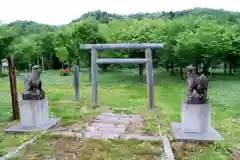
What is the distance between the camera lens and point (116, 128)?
281 inches

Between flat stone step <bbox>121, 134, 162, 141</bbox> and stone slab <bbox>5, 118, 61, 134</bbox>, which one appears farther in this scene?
stone slab <bbox>5, 118, 61, 134</bbox>

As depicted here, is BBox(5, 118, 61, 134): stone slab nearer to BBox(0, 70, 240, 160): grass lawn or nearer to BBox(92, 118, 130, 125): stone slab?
BBox(0, 70, 240, 160): grass lawn

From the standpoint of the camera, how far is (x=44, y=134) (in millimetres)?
6453

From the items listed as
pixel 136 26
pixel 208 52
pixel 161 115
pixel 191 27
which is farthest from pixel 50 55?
pixel 161 115

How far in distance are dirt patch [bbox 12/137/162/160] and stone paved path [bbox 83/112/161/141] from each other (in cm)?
35

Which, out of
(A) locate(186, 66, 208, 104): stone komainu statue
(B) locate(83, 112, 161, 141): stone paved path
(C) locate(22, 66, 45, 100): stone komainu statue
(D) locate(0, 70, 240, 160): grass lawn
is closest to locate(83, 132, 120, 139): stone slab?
(B) locate(83, 112, 161, 141): stone paved path

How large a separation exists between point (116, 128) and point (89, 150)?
176cm

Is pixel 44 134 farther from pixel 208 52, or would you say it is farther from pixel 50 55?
pixel 50 55

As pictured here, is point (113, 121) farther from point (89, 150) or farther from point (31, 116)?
point (89, 150)

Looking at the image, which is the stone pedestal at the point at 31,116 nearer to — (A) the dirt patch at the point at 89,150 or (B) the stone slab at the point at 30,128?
(B) the stone slab at the point at 30,128

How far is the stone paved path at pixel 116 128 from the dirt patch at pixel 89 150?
14.0 inches

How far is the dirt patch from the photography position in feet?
16.9

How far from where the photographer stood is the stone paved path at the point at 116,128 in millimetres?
6332

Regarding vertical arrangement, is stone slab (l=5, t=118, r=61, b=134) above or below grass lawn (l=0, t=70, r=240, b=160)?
above
